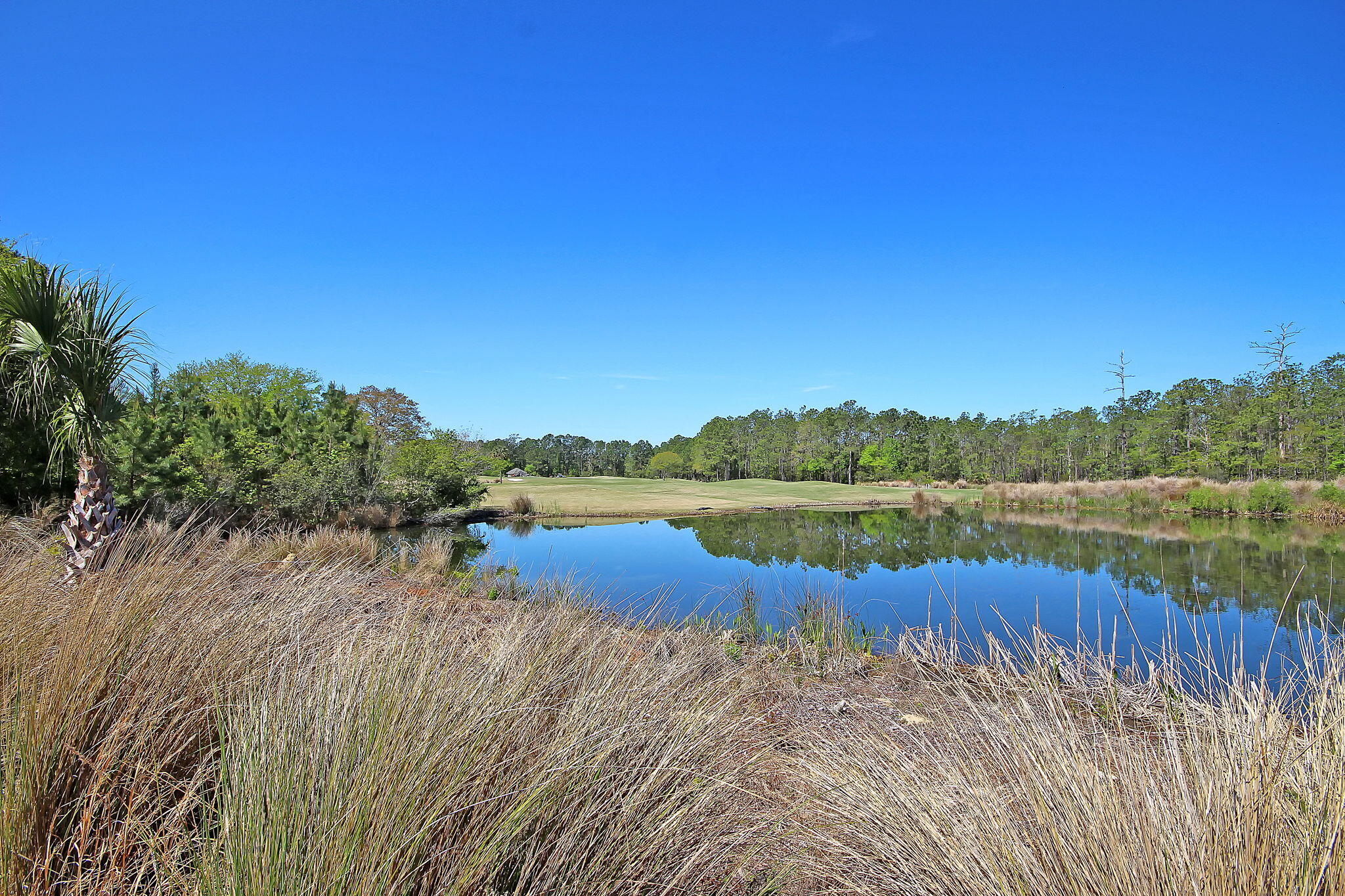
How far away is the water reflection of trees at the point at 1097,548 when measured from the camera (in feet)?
40.4

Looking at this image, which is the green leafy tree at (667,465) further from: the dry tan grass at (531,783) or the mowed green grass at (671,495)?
the dry tan grass at (531,783)

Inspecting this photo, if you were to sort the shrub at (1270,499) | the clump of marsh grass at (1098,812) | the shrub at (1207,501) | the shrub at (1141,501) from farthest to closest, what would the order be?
the shrub at (1141,501) < the shrub at (1207,501) < the shrub at (1270,499) < the clump of marsh grass at (1098,812)

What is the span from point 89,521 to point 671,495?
4150 centimetres

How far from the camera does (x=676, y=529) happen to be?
28297 mm

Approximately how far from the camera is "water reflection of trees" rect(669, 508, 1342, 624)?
485 inches

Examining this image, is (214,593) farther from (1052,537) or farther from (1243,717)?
(1052,537)

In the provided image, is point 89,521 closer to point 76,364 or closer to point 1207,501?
point 76,364

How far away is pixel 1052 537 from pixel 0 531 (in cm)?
2637

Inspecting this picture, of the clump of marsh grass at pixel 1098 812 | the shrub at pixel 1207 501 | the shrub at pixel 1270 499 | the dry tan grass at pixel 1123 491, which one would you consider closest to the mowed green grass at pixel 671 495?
the dry tan grass at pixel 1123 491

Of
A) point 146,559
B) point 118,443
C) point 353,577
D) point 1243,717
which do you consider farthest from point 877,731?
point 118,443

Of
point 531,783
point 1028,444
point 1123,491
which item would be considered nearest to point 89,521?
point 531,783

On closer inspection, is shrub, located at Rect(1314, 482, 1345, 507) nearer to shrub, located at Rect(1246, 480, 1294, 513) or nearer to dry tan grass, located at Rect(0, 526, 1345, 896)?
shrub, located at Rect(1246, 480, 1294, 513)

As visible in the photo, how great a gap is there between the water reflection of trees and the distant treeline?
21838 mm

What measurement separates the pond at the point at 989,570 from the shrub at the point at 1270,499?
91.2 inches
